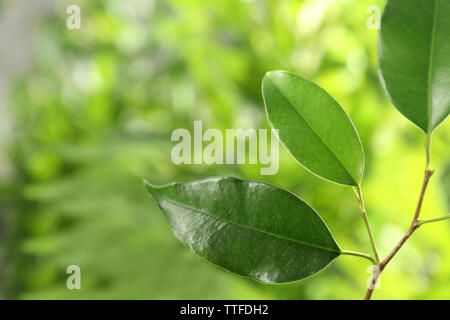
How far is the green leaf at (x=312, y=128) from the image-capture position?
0.11 metres

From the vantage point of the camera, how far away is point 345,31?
19.5 inches

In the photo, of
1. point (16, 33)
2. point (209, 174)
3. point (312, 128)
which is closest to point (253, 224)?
point (312, 128)

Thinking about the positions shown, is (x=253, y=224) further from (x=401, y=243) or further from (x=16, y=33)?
(x=16, y=33)

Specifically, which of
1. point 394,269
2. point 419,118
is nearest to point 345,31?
point 394,269

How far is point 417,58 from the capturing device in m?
0.11

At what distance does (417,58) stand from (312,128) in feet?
0.09

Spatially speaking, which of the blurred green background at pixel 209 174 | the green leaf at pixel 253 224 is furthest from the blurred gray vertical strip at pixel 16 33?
the green leaf at pixel 253 224

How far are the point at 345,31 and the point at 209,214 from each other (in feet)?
1.40

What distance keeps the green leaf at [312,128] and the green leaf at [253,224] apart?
0.04ft

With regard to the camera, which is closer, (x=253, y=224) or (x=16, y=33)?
(x=253, y=224)

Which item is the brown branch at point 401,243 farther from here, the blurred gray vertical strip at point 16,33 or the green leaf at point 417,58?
the blurred gray vertical strip at point 16,33

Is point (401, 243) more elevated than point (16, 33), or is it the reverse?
point (16, 33)

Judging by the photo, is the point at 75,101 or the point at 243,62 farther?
the point at 75,101
